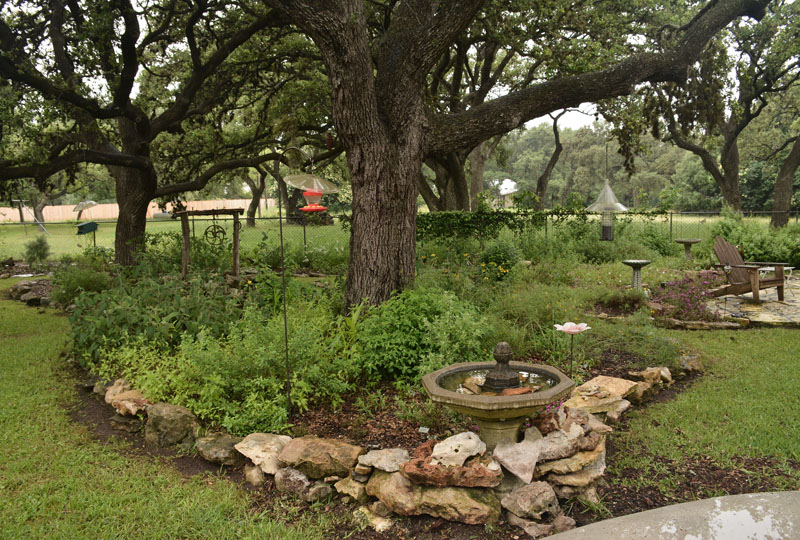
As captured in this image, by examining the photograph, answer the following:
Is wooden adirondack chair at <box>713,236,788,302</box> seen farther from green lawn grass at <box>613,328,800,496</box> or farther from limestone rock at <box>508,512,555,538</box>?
limestone rock at <box>508,512,555,538</box>

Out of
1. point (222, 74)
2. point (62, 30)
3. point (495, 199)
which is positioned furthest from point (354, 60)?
point (495, 199)

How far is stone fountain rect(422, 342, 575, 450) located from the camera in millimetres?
3238

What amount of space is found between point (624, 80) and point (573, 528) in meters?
5.94

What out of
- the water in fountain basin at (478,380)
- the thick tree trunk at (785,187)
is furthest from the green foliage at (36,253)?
the thick tree trunk at (785,187)

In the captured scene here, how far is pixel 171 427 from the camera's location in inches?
168

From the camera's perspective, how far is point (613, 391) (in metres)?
4.72

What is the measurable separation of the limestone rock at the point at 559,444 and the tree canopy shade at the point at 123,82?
6875 mm

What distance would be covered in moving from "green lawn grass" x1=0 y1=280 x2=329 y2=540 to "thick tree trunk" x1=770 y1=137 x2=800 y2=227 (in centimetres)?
1882

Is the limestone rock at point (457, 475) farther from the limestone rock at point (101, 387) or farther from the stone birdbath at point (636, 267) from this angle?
the stone birdbath at point (636, 267)

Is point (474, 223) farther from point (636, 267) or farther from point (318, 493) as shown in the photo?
point (318, 493)

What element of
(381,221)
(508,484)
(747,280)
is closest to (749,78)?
(747,280)

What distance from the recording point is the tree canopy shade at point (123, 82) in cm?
838

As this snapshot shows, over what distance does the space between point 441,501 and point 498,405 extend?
0.67m

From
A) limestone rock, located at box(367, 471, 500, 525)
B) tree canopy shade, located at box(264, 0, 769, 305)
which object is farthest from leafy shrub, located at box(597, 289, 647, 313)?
limestone rock, located at box(367, 471, 500, 525)
